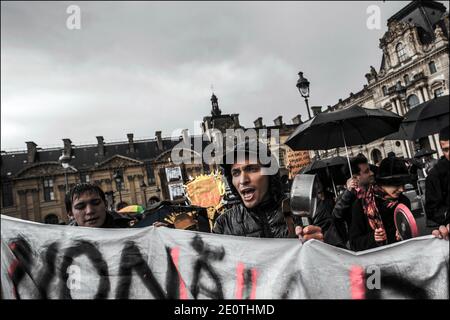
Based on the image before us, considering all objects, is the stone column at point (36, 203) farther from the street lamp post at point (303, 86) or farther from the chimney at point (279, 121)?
the street lamp post at point (303, 86)

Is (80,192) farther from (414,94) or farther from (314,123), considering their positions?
(414,94)

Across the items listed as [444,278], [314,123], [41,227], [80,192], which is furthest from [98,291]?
[314,123]

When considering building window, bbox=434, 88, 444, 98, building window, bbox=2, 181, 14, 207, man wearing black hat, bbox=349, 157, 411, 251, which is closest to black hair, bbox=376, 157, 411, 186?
man wearing black hat, bbox=349, 157, 411, 251

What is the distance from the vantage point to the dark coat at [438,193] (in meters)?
3.87

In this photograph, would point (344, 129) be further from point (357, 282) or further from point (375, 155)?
point (375, 155)

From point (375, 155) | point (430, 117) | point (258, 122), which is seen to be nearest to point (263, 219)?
point (430, 117)

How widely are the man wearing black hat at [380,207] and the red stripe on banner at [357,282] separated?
95 centimetres

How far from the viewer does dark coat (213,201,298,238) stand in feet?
10.7

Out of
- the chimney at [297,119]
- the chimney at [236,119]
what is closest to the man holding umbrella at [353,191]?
the chimney at [236,119]

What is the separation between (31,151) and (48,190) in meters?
6.85

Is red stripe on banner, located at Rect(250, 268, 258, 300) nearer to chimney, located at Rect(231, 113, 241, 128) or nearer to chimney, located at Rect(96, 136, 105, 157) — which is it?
chimney, located at Rect(231, 113, 241, 128)

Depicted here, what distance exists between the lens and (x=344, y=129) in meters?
6.51

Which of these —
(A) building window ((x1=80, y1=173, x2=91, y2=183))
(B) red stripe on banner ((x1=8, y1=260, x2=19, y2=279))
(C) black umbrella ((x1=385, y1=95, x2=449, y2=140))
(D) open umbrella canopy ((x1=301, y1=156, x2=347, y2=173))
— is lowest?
(B) red stripe on banner ((x1=8, y1=260, x2=19, y2=279))

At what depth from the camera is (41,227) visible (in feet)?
11.4
